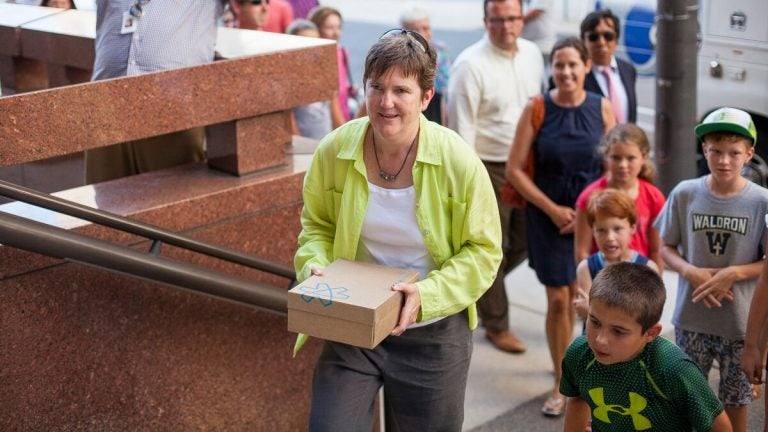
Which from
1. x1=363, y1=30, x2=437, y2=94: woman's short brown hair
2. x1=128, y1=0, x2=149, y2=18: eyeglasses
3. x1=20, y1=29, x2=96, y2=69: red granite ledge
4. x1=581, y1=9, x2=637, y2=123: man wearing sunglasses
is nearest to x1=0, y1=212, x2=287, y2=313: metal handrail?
x1=363, y1=30, x2=437, y2=94: woman's short brown hair

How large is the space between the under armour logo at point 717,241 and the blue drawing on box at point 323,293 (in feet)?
5.87

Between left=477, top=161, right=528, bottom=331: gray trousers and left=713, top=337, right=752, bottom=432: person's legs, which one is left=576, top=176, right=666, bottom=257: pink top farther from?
left=477, top=161, right=528, bottom=331: gray trousers

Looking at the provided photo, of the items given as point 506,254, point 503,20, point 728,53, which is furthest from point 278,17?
point 728,53

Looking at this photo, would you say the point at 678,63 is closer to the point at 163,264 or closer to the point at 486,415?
the point at 486,415

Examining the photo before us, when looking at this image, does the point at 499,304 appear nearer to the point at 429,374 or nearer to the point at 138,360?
the point at 138,360

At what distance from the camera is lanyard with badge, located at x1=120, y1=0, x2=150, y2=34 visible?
16.0 feet

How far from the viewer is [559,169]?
5836 mm

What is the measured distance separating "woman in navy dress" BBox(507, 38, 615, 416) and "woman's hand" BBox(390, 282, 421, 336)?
7.92 feet

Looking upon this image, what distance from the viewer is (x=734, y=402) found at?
4.48 m

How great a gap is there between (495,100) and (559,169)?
91 cm

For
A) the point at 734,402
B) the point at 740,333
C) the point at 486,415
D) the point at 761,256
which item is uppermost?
the point at 761,256

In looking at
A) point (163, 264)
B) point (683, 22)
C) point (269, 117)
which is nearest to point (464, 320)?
point (163, 264)

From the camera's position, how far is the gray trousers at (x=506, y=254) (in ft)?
21.8

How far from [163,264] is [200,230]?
1.49 feet
